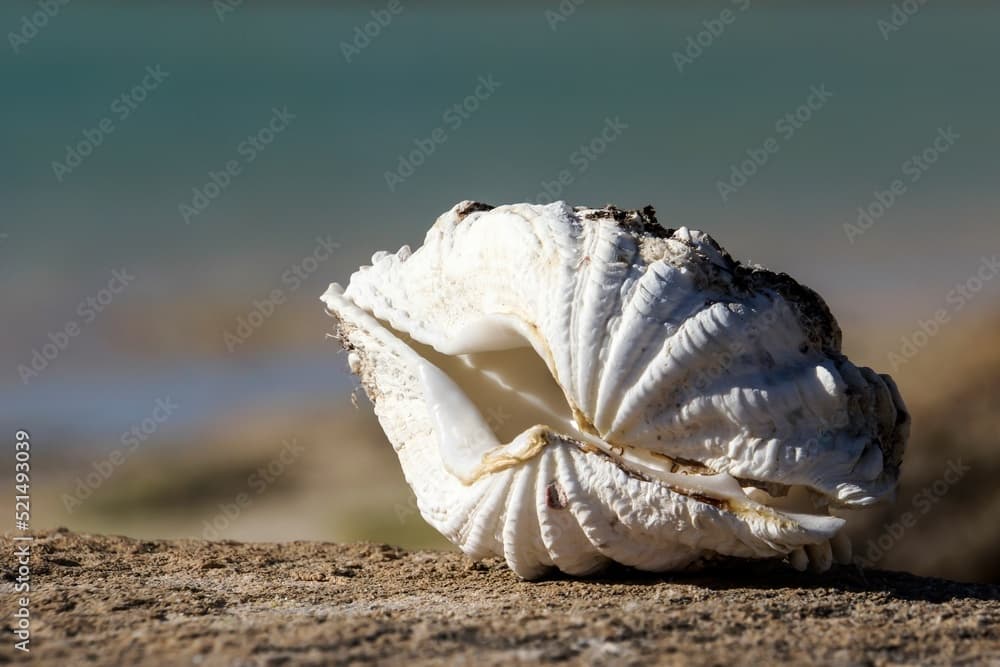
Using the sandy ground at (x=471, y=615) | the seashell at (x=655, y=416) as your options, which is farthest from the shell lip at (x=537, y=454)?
the sandy ground at (x=471, y=615)

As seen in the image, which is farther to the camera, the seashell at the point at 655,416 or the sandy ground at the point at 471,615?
the seashell at the point at 655,416

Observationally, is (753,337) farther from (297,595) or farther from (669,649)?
(297,595)

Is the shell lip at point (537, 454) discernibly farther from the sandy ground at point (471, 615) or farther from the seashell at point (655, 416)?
the sandy ground at point (471, 615)

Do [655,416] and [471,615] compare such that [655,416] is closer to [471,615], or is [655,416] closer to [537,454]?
[537,454]

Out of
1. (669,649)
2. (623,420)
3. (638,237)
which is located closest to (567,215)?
(638,237)

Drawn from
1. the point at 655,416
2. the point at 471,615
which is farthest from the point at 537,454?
the point at 471,615

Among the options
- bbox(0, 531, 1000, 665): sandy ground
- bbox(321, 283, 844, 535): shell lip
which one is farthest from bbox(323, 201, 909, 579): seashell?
bbox(0, 531, 1000, 665): sandy ground
